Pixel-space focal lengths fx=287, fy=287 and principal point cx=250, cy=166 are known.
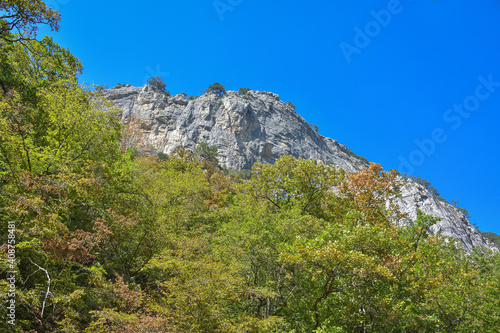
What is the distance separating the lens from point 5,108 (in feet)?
23.9

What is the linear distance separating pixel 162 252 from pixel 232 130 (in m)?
68.0

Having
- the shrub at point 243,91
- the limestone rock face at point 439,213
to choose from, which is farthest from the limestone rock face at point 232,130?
the shrub at point 243,91

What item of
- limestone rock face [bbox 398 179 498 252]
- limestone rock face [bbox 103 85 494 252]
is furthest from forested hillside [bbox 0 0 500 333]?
limestone rock face [bbox 398 179 498 252]

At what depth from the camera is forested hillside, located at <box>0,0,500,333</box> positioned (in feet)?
23.7

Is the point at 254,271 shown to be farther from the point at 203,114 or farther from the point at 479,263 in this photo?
the point at 203,114

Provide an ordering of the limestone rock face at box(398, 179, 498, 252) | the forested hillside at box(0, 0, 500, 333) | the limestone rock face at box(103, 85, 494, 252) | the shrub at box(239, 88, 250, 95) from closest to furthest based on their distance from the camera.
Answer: the forested hillside at box(0, 0, 500, 333) < the limestone rock face at box(103, 85, 494, 252) < the limestone rock face at box(398, 179, 498, 252) < the shrub at box(239, 88, 250, 95)

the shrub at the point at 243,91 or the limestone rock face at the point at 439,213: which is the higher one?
the shrub at the point at 243,91

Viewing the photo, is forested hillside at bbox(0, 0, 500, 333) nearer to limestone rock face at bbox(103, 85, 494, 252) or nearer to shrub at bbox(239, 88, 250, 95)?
limestone rock face at bbox(103, 85, 494, 252)

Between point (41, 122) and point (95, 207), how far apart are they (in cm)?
521

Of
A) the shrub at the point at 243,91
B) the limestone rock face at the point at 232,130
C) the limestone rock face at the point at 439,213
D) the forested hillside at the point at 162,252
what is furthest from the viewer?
the shrub at the point at 243,91

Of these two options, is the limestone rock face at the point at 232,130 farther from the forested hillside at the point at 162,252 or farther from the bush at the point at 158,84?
the forested hillside at the point at 162,252

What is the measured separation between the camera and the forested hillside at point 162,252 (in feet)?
23.7

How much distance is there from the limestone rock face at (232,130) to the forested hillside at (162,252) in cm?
5491

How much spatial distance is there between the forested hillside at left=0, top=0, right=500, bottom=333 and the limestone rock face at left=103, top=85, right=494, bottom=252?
54.9 metres
